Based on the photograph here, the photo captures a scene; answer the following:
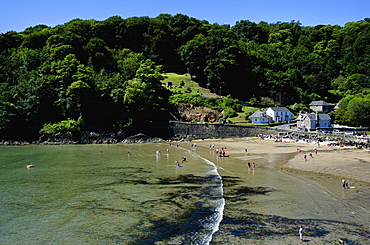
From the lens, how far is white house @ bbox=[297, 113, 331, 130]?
65188mm

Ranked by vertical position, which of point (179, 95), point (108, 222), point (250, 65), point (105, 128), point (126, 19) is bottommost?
point (108, 222)

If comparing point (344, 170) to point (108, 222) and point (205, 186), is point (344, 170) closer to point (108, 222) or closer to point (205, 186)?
point (205, 186)

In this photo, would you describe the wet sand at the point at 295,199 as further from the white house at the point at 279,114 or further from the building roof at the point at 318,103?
the building roof at the point at 318,103

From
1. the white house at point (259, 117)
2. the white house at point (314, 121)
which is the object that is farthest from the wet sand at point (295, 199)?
the white house at point (259, 117)

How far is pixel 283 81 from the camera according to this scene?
95.8 metres

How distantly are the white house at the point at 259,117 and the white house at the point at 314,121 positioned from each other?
7.37m

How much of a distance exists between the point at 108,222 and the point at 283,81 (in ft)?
279

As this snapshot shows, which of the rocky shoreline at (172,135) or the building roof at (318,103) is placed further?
the building roof at (318,103)

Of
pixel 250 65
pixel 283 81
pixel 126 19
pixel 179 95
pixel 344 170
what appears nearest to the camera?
pixel 344 170

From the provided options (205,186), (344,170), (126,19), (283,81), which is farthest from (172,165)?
(126,19)

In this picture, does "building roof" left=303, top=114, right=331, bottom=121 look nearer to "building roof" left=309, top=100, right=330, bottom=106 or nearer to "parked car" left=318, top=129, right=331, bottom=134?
"parked car" left=318, top=129, right=331, bottom=134

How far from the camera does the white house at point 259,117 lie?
72500 millimetres

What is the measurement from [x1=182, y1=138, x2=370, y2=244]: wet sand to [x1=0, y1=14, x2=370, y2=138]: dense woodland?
34.6m

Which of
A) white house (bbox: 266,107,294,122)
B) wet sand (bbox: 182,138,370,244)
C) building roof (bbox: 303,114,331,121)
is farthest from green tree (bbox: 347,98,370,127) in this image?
wet sand (bbox: 182,138,370,244)
